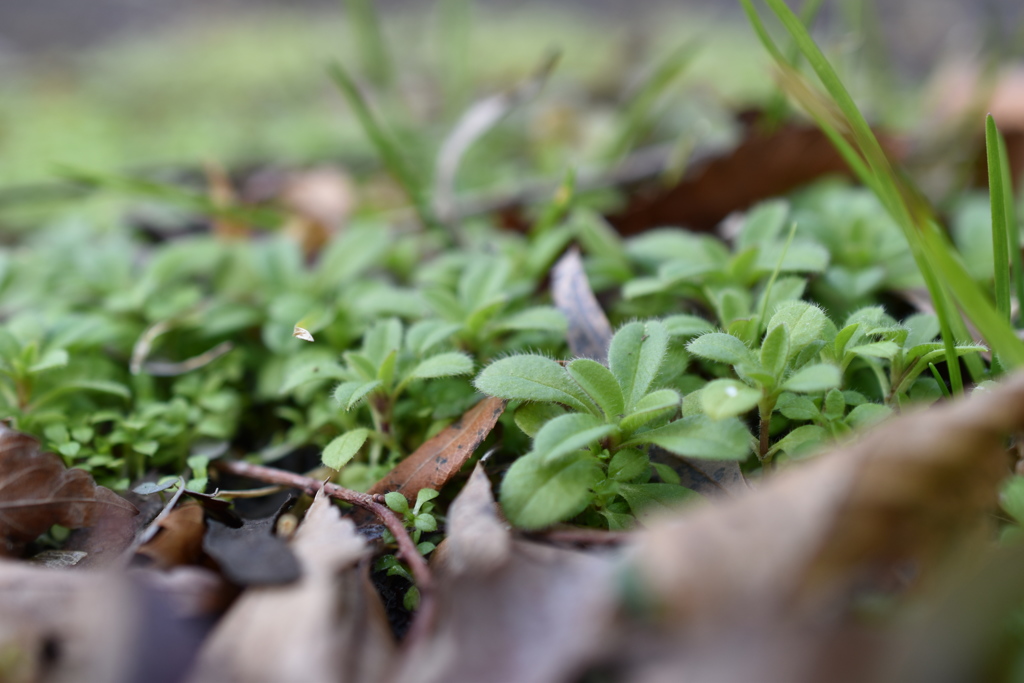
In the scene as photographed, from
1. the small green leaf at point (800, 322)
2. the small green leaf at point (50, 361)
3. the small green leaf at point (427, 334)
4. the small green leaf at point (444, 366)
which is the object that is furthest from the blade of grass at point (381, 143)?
the small green leaf at point (800, 322)

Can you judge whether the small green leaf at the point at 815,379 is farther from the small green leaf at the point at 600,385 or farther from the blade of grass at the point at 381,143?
the blade of grass at the point at 381,143

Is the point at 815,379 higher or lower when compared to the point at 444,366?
lower

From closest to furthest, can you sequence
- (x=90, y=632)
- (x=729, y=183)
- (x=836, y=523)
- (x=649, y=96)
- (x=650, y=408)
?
(x=836, y=523) < (x=90, y=632) < (x=650, y=408) < (x=729, y=183) < (x=649, y=96)

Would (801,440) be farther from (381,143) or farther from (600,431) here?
(381,143)

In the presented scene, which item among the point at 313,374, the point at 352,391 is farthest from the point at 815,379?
the point at 313,374

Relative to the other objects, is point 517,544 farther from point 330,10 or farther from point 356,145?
point 330,10
